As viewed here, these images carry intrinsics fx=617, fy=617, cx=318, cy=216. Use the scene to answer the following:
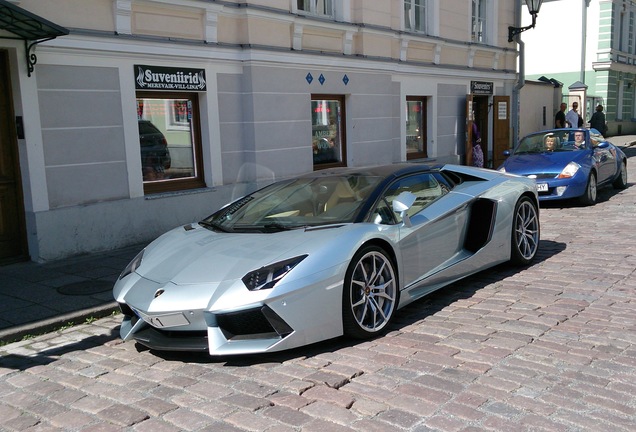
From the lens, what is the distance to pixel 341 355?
4391 mm

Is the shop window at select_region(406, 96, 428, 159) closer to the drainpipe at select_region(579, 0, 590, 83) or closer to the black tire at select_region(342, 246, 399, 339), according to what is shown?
the black tire at select_region(342, 246, 399, 339)

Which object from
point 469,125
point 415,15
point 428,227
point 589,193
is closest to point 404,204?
point 428,227

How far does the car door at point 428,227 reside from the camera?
5.20m

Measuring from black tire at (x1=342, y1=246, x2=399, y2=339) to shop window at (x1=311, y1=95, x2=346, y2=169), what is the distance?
753cm

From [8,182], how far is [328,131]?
6.47 meters

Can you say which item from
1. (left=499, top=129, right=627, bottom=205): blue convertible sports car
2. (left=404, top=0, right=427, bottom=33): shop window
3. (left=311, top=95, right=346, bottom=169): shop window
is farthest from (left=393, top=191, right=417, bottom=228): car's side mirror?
(left=404, top=0, right=427, bottom=33): shop window

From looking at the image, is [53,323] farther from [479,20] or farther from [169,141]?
[479,20]

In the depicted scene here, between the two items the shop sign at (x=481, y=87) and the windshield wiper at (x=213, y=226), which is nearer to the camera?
the windshield wiper at (x=213, y=226)

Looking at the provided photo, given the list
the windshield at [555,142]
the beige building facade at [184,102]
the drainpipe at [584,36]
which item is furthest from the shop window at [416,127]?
the drainpipe at [584,36]

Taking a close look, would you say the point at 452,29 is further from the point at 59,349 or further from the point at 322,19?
the point at 59,349

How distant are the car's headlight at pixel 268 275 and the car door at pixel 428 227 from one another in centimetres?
119

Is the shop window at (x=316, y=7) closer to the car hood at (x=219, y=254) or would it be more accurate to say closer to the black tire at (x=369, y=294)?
the car hood at (x=219, y=254)

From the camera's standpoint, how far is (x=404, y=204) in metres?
5.11

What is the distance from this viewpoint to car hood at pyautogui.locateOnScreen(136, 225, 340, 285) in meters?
4.36
